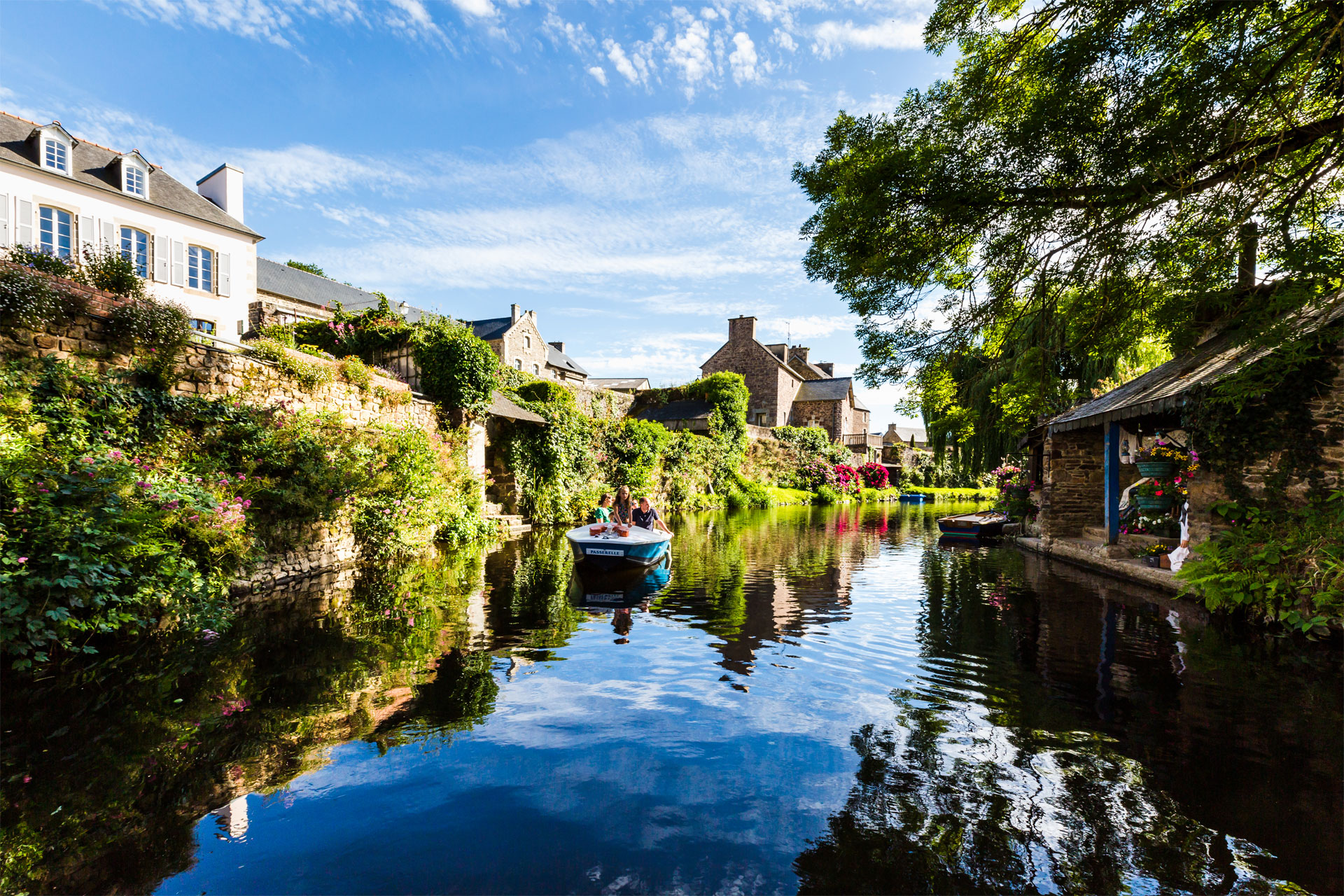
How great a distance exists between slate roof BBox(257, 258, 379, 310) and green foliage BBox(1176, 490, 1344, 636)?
2790 cm

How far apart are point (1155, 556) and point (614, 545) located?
8.21 metres

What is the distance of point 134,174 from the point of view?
20438 millimetres

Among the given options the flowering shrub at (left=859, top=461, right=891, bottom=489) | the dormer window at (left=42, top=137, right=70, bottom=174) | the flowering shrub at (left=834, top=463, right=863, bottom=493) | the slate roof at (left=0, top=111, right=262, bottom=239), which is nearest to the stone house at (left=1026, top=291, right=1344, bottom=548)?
the flowering shrub at (left=834, top=463, right=863, bottom=493)

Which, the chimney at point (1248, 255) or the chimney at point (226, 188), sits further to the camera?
the chimney at point (226, 188)

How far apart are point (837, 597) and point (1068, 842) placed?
18.9 feet

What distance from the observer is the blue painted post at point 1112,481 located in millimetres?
10633

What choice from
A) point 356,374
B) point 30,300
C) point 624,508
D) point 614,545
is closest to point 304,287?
point 356,374

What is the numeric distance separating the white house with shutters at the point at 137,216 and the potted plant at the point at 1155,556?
21917 mm

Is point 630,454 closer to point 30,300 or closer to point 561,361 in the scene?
point 30,300

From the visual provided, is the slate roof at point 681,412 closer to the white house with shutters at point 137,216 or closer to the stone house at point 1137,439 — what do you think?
the stone house at point 1137,439

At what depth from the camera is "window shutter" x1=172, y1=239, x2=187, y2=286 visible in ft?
68.6

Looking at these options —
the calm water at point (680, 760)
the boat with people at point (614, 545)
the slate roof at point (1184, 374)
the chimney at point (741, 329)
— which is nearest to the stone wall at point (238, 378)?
the calm water at point (680, 760)

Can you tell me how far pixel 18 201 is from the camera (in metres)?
17.4

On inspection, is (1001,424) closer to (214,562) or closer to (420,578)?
(420,578)
